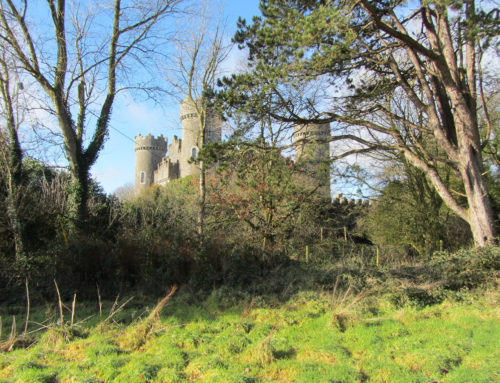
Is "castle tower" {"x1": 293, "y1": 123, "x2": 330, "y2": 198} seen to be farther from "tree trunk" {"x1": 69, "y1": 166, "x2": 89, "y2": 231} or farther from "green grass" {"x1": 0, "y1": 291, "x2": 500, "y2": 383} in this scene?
"tree trunk" {"x1": 69, "y1": 166, "x2": 89, "y2": 231}

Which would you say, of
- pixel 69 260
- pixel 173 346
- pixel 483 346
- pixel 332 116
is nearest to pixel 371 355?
pixel 483 346

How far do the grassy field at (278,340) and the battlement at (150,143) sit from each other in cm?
4511

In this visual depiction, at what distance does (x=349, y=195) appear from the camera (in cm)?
1435

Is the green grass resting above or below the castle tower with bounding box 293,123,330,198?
below

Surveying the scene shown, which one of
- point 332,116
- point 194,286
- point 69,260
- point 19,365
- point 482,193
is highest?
point 332,116

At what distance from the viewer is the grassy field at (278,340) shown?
158 inches

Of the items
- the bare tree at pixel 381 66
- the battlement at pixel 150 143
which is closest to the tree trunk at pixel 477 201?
the bare tree at pixel 381 66

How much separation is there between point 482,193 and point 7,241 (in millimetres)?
13173

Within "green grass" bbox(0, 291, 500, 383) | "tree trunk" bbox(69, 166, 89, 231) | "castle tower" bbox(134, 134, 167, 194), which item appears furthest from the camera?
"castle tower" bbox(134, 134, 167, 194)

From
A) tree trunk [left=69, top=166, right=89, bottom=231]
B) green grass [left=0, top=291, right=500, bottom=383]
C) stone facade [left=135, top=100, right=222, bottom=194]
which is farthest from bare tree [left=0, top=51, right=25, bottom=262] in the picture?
stone facade [left=135, top=100, right=222, bottom=194]

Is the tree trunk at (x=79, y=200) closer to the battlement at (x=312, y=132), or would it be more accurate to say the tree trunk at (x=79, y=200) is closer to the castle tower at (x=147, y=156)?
the battlement at (x=312, y=132)

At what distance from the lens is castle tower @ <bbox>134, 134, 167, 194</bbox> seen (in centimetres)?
4950

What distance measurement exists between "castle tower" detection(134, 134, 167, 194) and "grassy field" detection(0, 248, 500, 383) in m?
43.6

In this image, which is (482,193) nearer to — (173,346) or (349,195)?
(349,195)
